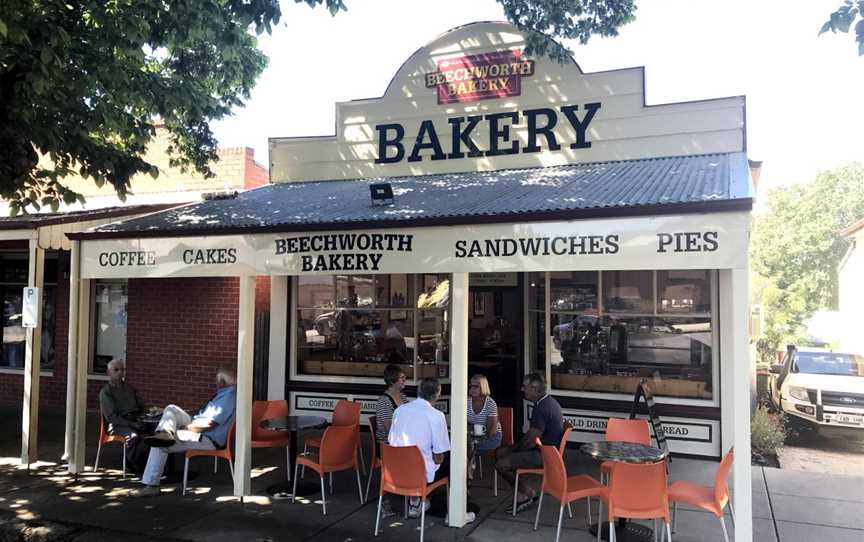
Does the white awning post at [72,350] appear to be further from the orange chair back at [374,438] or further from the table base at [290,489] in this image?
the orange chair back at [374,438]

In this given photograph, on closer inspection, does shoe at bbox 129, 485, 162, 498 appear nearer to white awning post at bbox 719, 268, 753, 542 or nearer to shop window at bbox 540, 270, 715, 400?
shop window at bbox 540, 270, 715, 400

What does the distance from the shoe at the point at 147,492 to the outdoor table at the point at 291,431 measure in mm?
1159

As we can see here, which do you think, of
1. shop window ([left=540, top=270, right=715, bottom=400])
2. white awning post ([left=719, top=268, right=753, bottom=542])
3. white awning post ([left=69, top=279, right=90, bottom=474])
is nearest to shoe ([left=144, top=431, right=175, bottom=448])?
white awning post ([left=69, top=279, right=90, bottom=474])

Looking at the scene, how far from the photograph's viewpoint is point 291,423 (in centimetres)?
692

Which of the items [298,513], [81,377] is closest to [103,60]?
[81,377]

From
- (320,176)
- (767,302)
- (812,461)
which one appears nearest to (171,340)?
(320,176)

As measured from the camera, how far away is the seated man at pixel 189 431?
6730mm

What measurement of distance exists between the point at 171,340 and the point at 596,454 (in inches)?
311

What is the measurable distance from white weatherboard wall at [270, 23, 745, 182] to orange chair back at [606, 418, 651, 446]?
390 centimetres

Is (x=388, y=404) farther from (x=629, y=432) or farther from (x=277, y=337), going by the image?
(x=277, y=337)

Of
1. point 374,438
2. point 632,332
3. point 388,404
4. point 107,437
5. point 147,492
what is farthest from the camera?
point 632,332

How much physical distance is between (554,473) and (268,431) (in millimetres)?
3886

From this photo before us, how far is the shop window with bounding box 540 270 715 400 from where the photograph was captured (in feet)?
26.8

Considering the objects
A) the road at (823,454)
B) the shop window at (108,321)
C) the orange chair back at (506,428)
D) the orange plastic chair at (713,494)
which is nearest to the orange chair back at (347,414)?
the orange chair back at (506,428)
